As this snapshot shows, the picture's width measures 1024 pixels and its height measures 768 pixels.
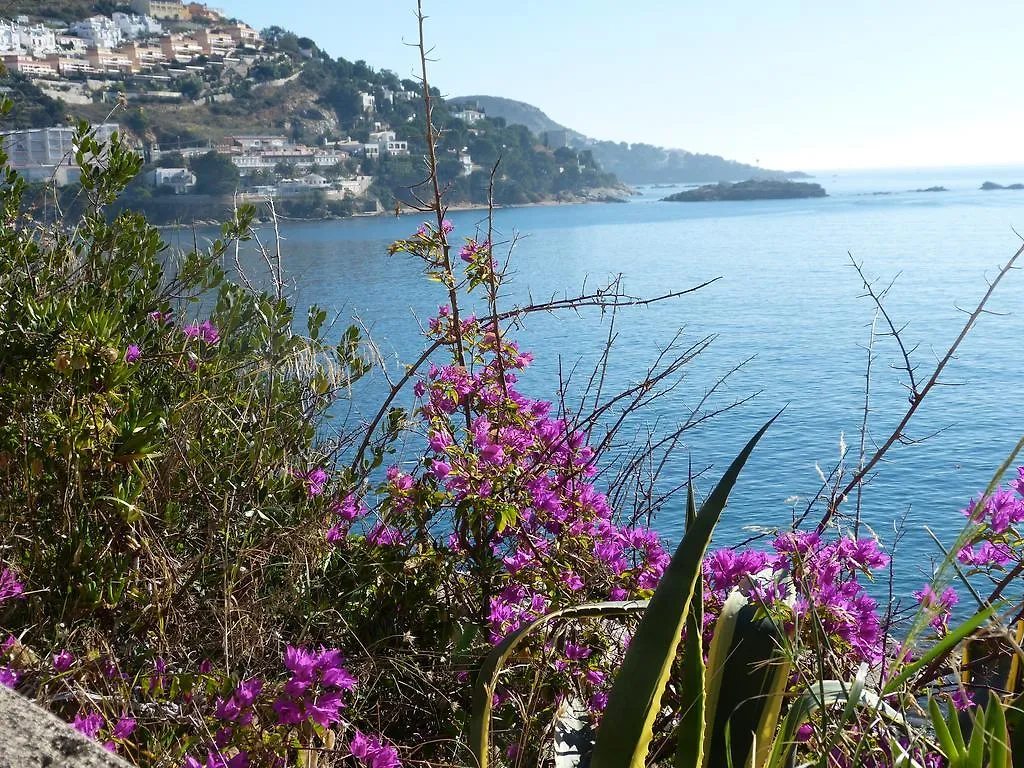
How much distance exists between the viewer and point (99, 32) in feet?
259

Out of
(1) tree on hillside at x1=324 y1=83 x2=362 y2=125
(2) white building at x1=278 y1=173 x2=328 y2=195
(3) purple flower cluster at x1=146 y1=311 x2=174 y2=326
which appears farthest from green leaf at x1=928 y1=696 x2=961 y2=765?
(1) tree on hillside at x1=324 y1=83 x2=362 y2=125

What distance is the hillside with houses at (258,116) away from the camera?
46031 mm

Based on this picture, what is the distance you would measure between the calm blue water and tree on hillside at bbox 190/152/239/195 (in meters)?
3.84

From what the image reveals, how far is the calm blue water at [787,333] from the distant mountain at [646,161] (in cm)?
7772

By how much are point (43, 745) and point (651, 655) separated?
65 cm

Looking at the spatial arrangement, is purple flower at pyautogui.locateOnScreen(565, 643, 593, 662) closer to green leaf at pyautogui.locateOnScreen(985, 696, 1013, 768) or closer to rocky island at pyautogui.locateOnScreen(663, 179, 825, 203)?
green leaf at pyautogui.locateOnScreen(985, 696, 1013, 768)

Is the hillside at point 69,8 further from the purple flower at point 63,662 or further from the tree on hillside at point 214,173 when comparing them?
the purple flower at point 63,662

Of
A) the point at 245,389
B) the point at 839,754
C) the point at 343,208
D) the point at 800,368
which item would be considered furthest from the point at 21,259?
the point at 343,208

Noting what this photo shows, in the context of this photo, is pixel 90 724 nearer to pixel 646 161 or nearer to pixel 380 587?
pixel 380 587

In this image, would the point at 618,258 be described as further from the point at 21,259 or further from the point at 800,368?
the point at 21,259

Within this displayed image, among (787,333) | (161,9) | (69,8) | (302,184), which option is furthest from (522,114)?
(787,333)

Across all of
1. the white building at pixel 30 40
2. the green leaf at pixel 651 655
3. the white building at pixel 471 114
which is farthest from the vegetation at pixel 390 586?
the white building at pixel 471 114

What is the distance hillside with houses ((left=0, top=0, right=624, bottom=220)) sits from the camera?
46.0 metres

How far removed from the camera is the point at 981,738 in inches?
34.0
